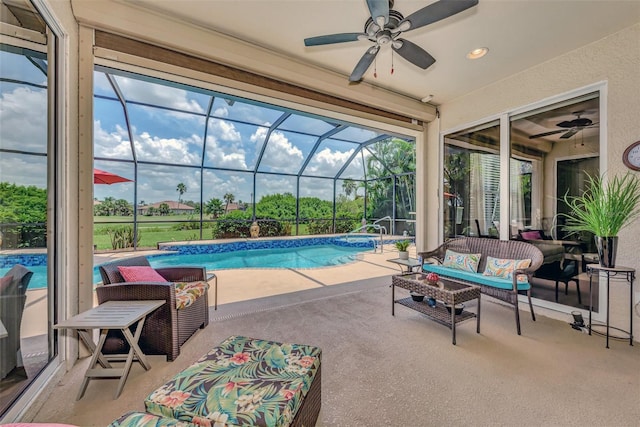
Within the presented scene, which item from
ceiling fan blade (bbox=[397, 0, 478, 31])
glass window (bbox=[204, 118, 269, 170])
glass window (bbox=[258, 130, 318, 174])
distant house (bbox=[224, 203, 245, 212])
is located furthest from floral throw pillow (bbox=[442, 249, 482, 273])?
distant house (bbox=[224, 203, 245, 212])

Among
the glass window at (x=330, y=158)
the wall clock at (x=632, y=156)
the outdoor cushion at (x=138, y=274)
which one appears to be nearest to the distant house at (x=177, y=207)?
the glass window at (x=330, y=158)

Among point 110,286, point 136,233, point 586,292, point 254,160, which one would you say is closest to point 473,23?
point 586,292

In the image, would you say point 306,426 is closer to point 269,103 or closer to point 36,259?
point 36,259

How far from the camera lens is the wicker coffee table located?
2547 mm

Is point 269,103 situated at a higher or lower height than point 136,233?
higher

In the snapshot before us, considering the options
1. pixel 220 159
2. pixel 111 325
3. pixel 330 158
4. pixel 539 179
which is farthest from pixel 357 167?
pixel 111 325

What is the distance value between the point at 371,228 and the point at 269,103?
8.60 m

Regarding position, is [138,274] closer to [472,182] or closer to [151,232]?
[472,182]

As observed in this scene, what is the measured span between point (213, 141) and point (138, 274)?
6352 millimetres

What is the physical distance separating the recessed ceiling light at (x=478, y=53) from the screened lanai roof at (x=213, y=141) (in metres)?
2.14

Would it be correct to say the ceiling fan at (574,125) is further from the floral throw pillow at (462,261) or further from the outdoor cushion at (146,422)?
the outdoor cushion at (146,422)

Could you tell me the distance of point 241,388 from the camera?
1.22 meters

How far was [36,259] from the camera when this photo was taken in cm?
194

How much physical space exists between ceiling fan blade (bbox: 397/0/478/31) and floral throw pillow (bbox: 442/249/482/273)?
2.93 metres
